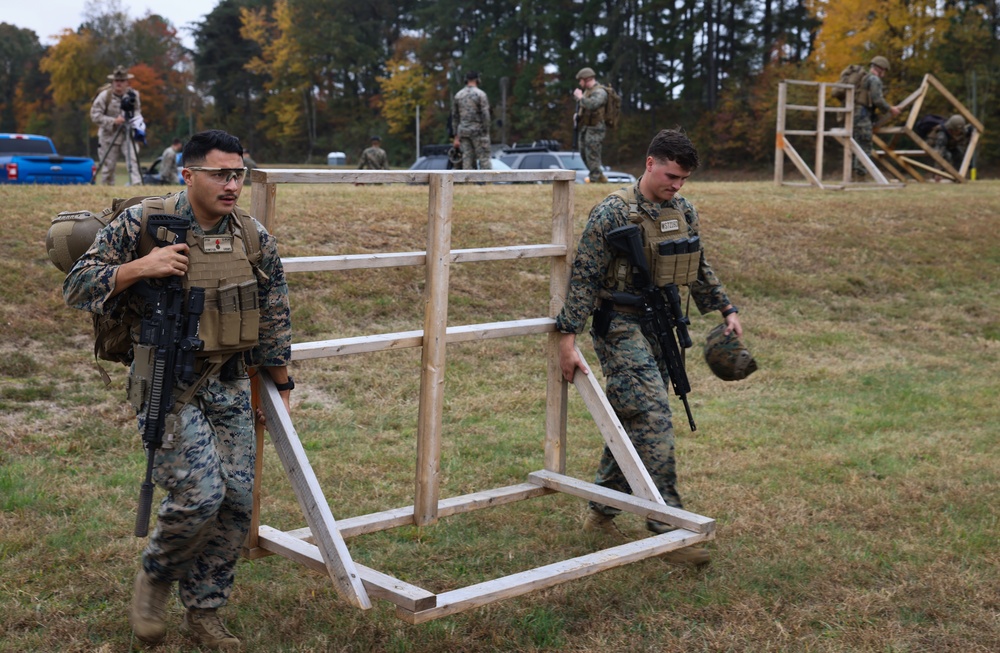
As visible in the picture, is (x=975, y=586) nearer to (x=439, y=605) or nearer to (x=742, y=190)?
(x=439, y=605)

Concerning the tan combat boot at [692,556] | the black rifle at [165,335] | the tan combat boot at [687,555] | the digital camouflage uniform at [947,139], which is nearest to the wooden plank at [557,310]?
the tan combat boot at [687,555]

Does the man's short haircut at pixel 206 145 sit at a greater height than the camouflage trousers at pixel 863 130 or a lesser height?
lesser

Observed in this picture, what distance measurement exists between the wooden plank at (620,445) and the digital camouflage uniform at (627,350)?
94 millimetres

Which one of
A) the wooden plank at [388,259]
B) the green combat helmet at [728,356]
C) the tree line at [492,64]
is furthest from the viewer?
the tree line at [492,64]

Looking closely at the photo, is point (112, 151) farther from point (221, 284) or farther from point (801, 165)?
point (221, 284)

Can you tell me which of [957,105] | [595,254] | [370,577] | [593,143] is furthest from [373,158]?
[370,577]

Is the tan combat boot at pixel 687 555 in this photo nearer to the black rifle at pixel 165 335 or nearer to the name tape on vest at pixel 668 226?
the name tape on vest at pixel 668 226

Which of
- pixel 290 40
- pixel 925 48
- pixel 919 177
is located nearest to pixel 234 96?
pixel 290 40

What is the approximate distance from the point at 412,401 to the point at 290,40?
57866 mm

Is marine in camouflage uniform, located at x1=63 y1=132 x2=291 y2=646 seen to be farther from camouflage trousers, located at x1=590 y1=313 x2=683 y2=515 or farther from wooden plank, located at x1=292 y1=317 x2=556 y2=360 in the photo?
camouflage trousers, located at x1=590 y1=313 x2=683 y2=515

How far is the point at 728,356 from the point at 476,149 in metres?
12.2

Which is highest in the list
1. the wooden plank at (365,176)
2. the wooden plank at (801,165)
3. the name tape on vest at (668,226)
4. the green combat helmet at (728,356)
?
the wooden plank at (801,165)

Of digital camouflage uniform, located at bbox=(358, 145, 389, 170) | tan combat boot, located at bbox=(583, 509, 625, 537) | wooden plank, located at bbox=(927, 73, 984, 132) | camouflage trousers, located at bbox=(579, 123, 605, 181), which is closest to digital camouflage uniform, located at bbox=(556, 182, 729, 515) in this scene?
tan combat boot, located at bbox=(583, 509, 625, 537)

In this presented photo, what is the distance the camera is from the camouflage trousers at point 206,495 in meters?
3.77
